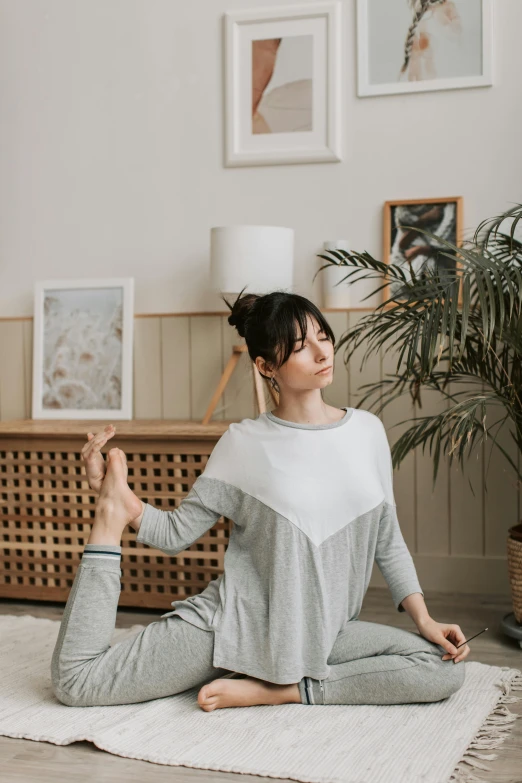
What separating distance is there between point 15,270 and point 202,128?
2.86 ft

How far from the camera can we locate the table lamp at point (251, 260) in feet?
9.11

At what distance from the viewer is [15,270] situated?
11.0 feet

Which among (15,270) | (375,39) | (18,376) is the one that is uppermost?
(375,39)

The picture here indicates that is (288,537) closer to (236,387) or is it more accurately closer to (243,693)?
(243,693)

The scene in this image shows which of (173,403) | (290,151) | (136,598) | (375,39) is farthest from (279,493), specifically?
(375,39)

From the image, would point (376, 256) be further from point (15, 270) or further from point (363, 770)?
point (363, 770)

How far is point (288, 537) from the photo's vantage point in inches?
75.5

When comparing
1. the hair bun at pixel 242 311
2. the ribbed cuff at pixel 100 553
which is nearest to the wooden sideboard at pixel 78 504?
the hair bun at pixel 242 311

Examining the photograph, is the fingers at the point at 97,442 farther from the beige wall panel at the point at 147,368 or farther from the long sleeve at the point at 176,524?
the beige wall panel at the point at 147,368

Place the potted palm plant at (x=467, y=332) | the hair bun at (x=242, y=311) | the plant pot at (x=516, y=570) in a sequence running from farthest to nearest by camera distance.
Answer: the plant pot at (x=516, y=570)
the potted palm plant at (x=467, y=332)
the hair bun at (x=242, y=311)

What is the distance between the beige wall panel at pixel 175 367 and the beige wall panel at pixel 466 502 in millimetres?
904

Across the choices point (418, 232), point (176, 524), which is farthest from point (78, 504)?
point (418, 232)

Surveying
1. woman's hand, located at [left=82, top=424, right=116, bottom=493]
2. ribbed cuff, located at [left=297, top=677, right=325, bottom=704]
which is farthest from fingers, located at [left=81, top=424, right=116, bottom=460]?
ribbed cuff, located at [left=297, top=677, right=325, bottom=704]

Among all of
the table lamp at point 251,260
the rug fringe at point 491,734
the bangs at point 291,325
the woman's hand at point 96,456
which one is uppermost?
the table lamp at point 251,260
